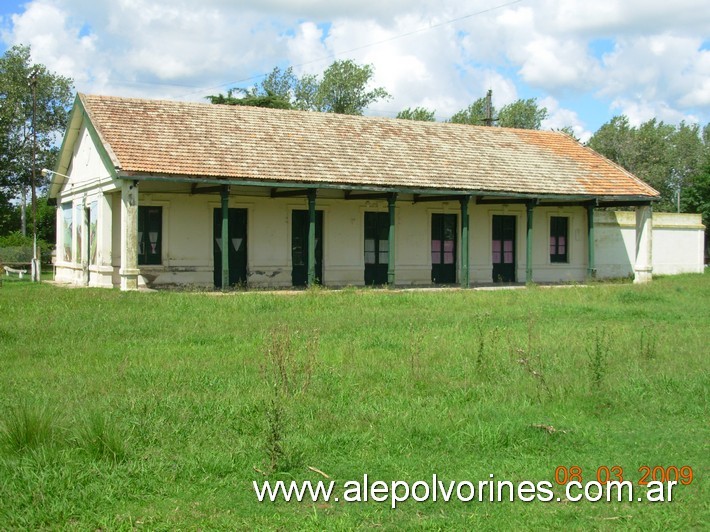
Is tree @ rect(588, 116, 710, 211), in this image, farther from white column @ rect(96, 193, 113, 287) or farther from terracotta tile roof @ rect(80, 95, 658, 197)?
white column @ rect(96, 193, 113, 287)

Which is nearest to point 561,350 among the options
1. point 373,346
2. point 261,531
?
point 373,346

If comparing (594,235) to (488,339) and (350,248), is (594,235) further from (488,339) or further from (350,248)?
(488,339)

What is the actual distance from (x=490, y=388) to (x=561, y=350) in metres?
2.60

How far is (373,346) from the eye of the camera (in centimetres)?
1074

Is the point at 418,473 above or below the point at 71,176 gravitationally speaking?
below

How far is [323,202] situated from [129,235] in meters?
6.45

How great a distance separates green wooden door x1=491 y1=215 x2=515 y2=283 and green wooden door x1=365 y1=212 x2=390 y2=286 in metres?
3.98

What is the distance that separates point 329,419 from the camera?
677 centimetres

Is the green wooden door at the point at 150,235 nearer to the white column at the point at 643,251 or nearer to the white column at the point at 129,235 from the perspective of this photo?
the white column at the point at 129,235

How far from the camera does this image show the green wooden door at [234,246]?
71.7 feet

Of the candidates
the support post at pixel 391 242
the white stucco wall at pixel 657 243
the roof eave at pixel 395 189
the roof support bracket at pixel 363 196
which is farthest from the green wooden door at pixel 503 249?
the support post at pixel 391 242

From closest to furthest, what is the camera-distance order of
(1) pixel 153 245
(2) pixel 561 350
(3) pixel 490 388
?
(3) pixel 490 388, (2) pixel 561 350, (1) pixel 153 245

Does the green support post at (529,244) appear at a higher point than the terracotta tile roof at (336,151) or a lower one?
lower

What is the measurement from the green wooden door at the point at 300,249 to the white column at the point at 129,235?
5.35 metres
